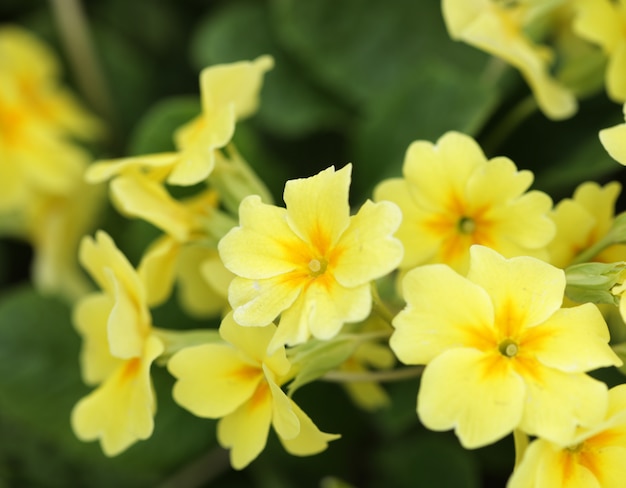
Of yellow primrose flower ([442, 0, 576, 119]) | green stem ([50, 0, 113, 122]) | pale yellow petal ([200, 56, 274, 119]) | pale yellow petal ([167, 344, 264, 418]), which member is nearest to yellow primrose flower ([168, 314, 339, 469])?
pale yellow petal ([167, 344, 264, 418])

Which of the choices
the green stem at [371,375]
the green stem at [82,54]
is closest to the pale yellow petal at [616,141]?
the green stem at [371,375]

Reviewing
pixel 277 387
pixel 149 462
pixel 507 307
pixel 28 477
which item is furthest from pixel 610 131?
pixel 28 477

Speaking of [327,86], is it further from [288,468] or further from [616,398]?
[616,398]

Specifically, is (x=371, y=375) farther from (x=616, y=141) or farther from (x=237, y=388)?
(x=616, y=141)

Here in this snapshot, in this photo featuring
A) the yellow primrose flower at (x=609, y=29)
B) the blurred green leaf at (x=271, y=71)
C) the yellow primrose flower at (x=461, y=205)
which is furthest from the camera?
the blurred green leaf at (x=271, y=71)

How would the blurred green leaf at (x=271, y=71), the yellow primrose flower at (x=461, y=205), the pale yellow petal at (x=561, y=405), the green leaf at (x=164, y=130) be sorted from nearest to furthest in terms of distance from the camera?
the pale yellow petal at (x=561, y=405) < the yellow primrose flower at (x=461, y=205) < the green leaf at (x=164, y=130) < the blurred green leaf at (x=271, y=71)

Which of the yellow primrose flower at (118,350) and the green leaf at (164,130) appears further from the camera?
the green leaf at (164,130)

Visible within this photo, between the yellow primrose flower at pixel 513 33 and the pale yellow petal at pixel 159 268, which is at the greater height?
the yellow primrose flower at pixel 513 33

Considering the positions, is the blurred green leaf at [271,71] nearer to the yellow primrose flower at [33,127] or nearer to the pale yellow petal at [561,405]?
the yellow primrose flower at [33,127]
